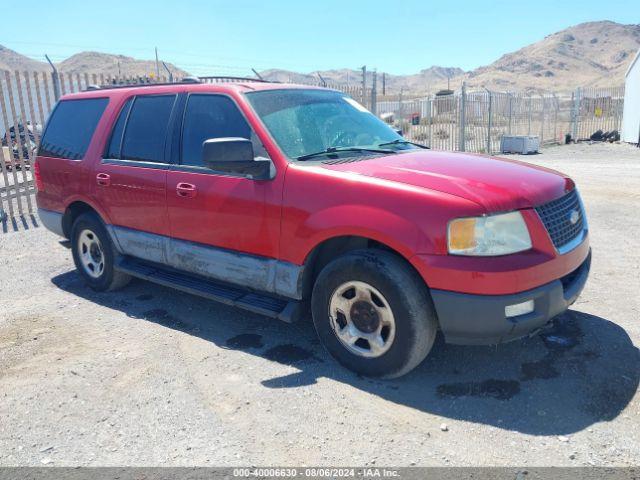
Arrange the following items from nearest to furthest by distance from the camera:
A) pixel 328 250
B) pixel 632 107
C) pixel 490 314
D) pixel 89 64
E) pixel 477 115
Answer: pixel 490 314 → pixel 328 250 → pixel 477 115 → pixel 632 107 → pixel 89 64

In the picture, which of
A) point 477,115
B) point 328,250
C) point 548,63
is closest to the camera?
point 328,250

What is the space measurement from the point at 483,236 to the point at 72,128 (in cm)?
443

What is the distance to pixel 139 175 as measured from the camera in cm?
476

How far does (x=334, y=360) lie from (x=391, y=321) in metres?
0.66

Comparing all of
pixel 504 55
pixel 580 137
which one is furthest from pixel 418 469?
pixel 504 55

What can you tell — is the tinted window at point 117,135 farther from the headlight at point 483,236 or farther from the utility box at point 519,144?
the utility box at point 519,144

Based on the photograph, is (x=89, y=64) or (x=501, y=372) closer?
(x=501, y=372)

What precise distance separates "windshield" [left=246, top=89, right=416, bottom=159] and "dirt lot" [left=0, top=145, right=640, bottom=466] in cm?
153

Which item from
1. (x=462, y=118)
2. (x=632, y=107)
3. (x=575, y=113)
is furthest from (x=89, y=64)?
(x=632, y=107)

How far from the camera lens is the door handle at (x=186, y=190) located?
4332mm

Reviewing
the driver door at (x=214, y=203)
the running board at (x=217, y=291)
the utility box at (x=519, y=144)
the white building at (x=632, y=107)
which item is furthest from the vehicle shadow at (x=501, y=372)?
the white building at (x=632, y=107)

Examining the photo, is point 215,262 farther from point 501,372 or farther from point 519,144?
point 519,144

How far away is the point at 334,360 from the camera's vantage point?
3.89m

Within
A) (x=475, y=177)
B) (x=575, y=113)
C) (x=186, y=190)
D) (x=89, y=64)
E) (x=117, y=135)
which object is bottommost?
(x=186, y=190)
